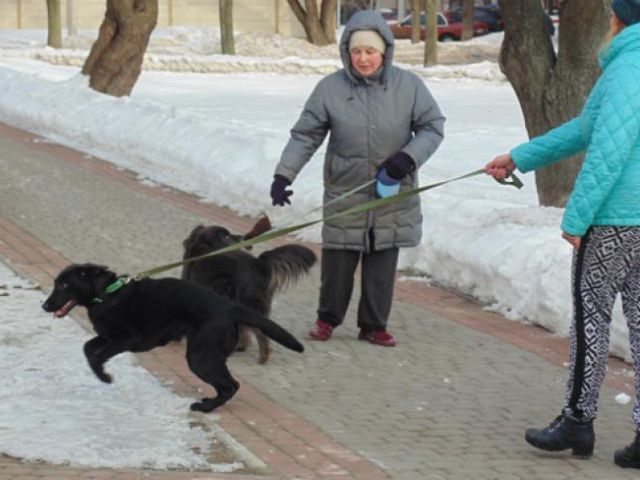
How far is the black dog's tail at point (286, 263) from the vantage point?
7.42 m

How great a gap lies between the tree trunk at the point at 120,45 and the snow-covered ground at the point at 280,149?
0.44m

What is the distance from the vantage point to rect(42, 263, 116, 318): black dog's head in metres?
6.39

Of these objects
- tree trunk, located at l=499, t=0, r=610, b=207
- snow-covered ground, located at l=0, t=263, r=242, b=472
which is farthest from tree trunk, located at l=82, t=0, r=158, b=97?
snow-covered ground, located at l=0, t=263, r=242, b=472

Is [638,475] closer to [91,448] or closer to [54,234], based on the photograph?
[91,448]

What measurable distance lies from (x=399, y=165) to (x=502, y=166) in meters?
1.35

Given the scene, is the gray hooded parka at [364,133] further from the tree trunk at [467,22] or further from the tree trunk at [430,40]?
the tree trunk at [467,22]

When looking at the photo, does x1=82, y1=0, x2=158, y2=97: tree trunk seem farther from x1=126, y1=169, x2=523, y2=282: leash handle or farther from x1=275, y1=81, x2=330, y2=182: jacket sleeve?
x1=126, y1=169, x2=523, y2=282: leash handle

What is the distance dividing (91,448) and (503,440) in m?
1.78

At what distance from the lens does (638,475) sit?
18.6 ft

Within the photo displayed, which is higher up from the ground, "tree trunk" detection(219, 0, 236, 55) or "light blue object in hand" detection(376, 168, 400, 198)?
"light blue object in hand" detection(376, 168, 400, 198)

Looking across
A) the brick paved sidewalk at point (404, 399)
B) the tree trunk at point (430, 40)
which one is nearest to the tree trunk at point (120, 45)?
the brick paved sidewalk at point (404, 399)

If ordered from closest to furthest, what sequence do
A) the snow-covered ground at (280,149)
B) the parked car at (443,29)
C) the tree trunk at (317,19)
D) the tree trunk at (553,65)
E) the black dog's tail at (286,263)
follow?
the black dog's tail at (286,263) → the snow-covered ground at (280,149) → the tree trunk at (553,65) → the tree trunk at (317,19) → the parked car at (443,29)

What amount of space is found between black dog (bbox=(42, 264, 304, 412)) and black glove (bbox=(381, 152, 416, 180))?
4.49ft

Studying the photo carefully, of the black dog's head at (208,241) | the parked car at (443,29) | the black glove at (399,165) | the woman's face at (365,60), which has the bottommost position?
the parked car at (443,29)
